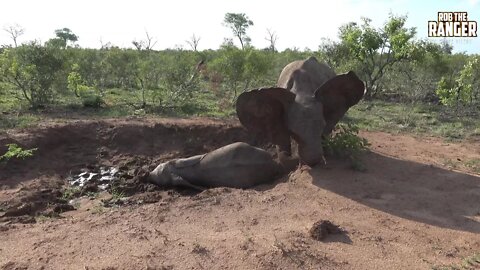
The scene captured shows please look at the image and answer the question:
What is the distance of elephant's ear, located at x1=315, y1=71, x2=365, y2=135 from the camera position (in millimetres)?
7590

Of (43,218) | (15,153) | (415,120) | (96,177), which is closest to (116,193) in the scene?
(96,177)

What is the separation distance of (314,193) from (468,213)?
6.41 ft

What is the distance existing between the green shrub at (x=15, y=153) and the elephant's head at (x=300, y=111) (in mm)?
3937

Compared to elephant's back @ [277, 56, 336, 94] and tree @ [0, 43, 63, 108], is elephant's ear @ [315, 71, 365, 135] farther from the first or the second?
tree @ [0, 43, 63, 108]

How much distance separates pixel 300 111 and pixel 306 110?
9 cm

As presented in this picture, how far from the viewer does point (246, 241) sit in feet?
16.6

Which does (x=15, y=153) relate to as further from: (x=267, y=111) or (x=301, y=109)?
(x=301, y=109)

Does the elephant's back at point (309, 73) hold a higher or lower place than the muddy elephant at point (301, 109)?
higher

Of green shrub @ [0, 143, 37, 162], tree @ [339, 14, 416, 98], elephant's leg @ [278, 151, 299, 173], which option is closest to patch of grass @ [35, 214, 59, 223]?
green shrub @ [0, 143, 37, 162]

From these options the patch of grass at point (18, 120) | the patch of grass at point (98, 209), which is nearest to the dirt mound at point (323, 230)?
the patch of grass at point (98, 209)

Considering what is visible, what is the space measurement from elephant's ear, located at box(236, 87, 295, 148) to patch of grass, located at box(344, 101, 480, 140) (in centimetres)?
426

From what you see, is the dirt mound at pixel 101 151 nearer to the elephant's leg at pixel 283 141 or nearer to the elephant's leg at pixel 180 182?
the elephant's leg at pixel 180 182

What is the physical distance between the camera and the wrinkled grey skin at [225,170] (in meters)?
7.67

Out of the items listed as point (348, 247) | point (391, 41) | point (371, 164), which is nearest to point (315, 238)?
point (348, 247)
